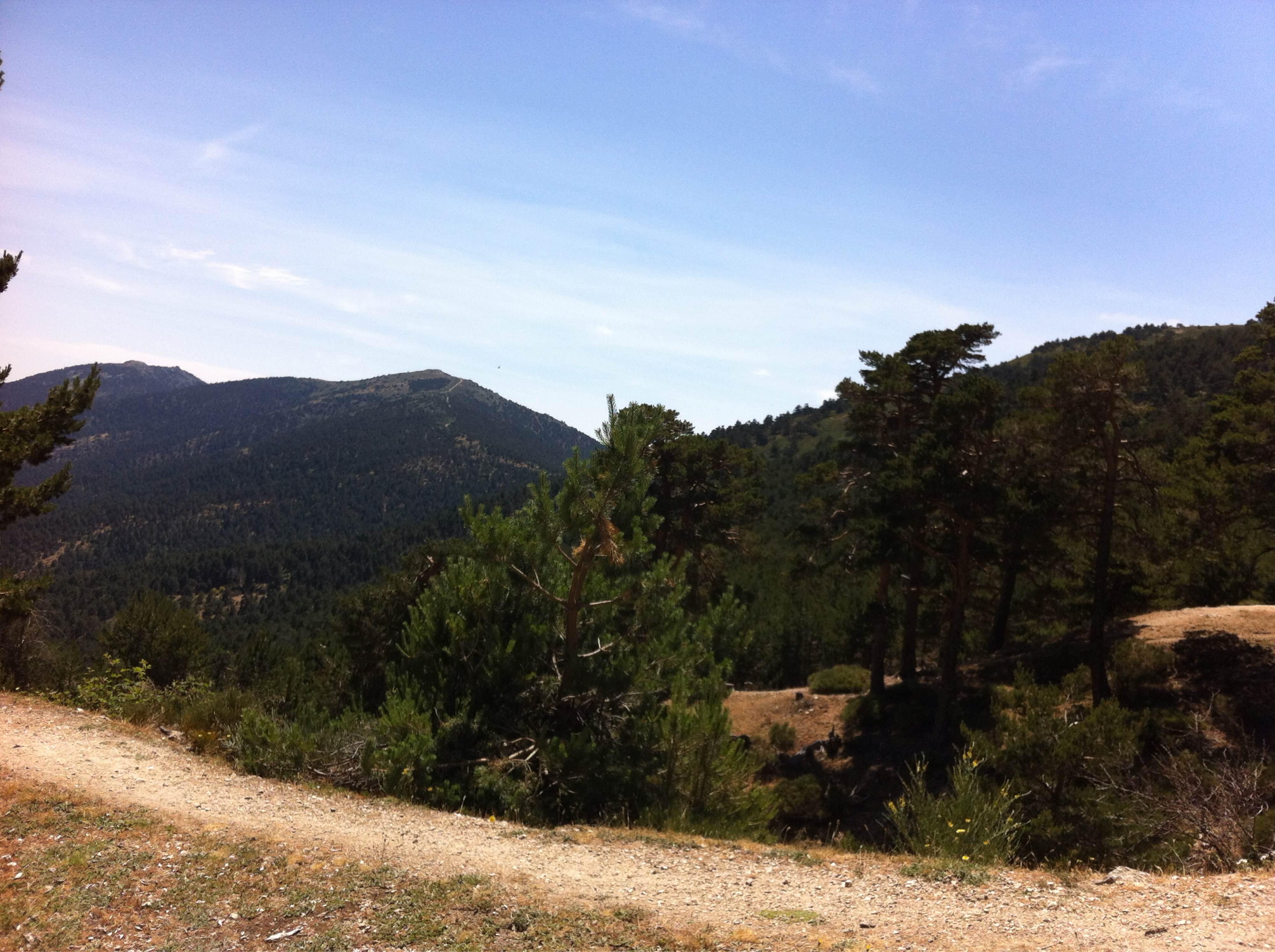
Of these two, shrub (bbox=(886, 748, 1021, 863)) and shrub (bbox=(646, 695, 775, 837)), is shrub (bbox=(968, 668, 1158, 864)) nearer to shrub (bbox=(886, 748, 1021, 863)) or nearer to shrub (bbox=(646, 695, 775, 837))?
shrub (bbox=(886, 748, 1021, 863))

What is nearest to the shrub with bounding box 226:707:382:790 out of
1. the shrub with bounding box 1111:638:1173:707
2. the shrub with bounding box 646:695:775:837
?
the shrub with bounding box 646:695:775:837

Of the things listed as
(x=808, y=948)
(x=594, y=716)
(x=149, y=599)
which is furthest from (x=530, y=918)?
(x=149, y=599)

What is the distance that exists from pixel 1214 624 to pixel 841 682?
10334 mm

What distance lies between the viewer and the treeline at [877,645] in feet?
25.1

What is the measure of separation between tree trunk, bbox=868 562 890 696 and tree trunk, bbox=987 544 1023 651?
3054 millimetres

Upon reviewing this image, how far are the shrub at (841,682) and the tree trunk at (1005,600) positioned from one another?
4.14 metres

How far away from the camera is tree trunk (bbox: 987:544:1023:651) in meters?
19.9

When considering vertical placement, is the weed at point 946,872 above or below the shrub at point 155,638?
above

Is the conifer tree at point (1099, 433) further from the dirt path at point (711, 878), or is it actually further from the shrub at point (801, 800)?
the dirt path at point (711, 878)

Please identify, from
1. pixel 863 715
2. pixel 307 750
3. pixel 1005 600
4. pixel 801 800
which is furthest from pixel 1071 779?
pixel 1005 600

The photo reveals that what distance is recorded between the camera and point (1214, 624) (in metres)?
18.2

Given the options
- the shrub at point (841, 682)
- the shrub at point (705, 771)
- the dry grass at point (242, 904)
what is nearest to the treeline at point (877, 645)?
the shrub at point (705, 771)

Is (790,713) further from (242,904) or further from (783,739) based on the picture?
(242,904)

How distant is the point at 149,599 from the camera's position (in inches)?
789
